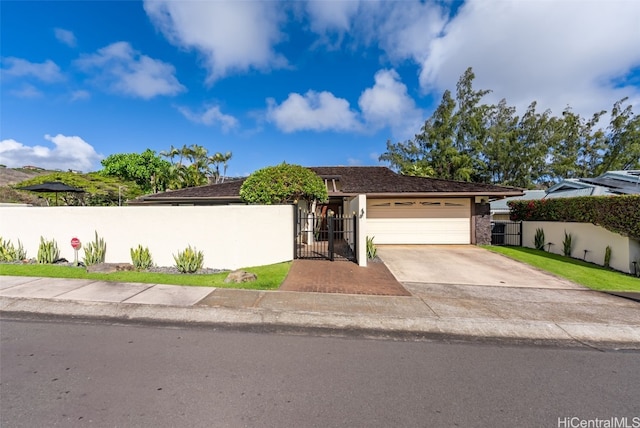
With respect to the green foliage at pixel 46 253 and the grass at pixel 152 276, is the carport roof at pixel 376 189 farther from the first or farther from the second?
the grass at pixel 152 276

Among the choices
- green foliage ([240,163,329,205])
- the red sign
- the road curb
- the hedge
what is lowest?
the road curb

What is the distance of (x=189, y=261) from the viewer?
26.6ft

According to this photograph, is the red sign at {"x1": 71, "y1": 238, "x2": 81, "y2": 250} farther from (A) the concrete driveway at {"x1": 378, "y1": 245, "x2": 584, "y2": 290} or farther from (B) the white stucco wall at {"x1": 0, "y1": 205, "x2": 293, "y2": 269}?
(A) the concrete driveway at {"x1": 378, "y1": 245, "x2": 584, "y2": 290}

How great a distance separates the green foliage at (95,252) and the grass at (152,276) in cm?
36

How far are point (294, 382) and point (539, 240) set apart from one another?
49.3 feet

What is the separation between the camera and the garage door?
14.8 meters

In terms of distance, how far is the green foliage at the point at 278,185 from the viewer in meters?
10.0

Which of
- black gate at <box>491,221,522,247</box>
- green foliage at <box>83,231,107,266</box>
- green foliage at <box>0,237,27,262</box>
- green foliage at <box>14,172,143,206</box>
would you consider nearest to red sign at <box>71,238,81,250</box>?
green foliage at <box>83,231,107,266</box>

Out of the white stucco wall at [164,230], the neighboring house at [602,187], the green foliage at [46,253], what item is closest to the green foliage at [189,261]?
the white stucco wall at [164,230]

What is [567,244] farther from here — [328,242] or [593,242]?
[328,242]

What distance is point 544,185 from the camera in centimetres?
3366

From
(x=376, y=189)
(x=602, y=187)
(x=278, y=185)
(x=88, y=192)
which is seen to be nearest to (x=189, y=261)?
(x=278, y=185)

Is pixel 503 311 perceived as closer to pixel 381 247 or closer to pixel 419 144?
pixel 381 247

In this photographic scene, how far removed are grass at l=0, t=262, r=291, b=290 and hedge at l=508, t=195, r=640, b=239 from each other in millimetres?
10951
